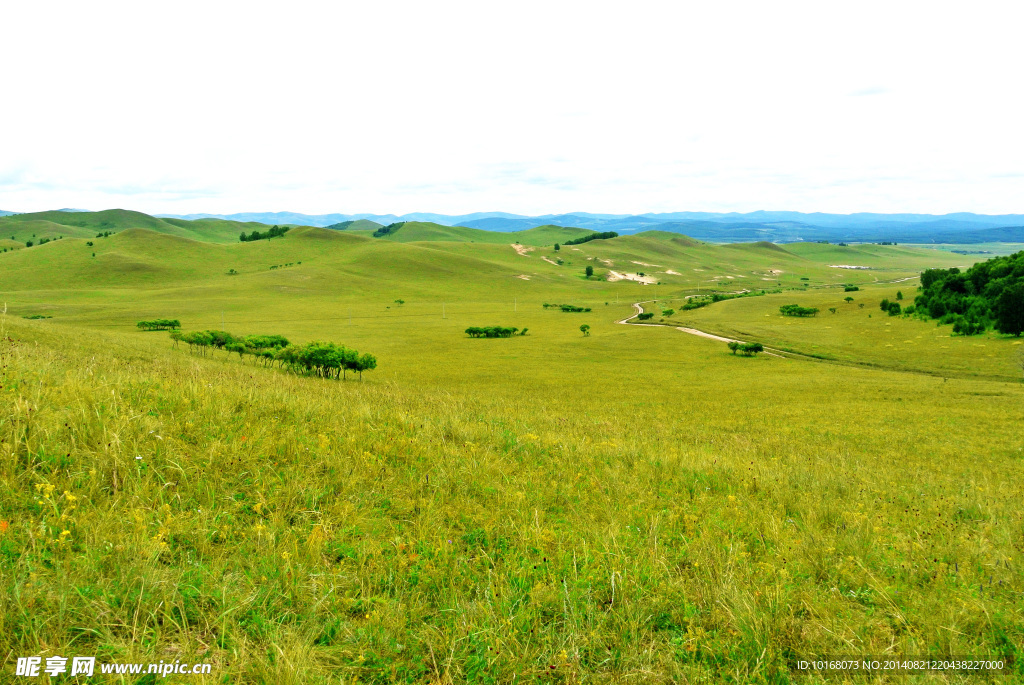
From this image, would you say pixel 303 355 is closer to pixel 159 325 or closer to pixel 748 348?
pixel 748 348

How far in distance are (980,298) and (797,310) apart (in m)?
34.5

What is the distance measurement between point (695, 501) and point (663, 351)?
8418 cm

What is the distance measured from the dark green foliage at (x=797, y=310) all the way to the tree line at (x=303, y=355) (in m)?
103

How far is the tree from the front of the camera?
81062 millimetres

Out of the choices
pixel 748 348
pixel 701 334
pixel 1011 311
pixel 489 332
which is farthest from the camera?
pixel 489 332

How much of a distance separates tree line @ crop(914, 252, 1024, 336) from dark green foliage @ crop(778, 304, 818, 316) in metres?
19.8

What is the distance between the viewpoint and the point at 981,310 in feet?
301

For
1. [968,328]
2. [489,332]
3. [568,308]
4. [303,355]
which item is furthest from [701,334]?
[303,355]

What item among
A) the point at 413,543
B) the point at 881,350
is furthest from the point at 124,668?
the point at 881,350

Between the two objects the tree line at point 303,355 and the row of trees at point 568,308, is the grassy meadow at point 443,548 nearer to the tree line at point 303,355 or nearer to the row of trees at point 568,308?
the tree line at point 303,355

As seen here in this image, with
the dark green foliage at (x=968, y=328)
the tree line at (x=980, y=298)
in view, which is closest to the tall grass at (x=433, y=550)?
the tree line at (x=980, y=298)

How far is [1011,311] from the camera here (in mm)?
81938

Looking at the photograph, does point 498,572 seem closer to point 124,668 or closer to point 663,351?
point 124,668

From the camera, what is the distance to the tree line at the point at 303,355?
5656 cm
